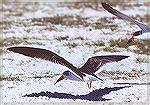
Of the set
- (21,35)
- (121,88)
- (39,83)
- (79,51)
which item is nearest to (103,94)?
(121,88)

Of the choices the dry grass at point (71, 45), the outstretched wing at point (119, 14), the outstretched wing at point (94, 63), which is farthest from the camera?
the dry grass at point (71, 45)

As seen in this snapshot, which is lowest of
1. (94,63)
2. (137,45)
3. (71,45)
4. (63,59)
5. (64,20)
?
(64,20)

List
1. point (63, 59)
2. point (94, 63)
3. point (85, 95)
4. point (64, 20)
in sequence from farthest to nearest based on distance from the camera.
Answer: point (64, 20)
point (85, 95)
point (94, 63)
point (63, 59)

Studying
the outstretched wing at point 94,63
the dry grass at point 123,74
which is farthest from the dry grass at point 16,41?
the outstretched wing at point 94,63

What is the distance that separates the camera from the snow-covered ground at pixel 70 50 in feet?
27.6

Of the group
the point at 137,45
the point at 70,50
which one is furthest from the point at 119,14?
A: the point at 137,45

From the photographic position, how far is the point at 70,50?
11.8 meters

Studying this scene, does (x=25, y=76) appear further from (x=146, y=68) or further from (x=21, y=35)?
(x=21, y=35)

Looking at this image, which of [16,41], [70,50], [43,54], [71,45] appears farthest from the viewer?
[16,41]

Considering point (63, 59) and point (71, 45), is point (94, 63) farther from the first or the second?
point (71, 45)

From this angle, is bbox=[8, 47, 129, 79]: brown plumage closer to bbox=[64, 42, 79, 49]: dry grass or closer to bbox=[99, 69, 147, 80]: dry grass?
bbox=[99, 69, 147, 80]: dry grass

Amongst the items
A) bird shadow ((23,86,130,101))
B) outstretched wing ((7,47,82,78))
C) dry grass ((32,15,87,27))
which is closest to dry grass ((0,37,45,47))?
dry grass ((32,15,87,27))

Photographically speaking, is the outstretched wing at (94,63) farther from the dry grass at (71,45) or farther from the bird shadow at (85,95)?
the dry grass at (71,45)

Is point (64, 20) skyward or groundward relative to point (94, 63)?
groundward
